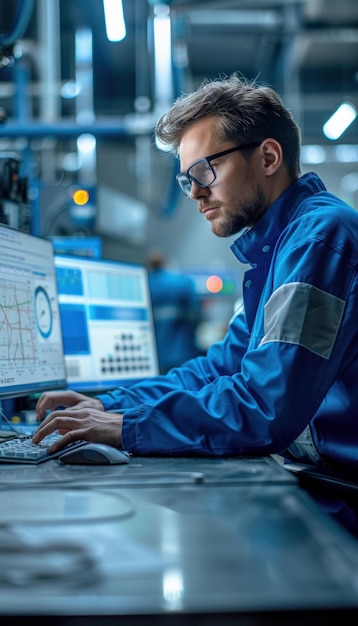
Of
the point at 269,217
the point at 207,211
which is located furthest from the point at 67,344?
the point at 269,217

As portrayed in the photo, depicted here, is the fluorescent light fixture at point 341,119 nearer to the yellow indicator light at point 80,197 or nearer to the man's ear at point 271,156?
the yellow indicator light at point 80,197

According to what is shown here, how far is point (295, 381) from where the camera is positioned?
4.17 feet

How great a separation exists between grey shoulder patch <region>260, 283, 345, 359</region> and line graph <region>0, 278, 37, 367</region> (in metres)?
0.60

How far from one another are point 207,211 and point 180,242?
→ 376 inches

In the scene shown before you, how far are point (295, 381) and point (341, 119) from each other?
21.0 feet

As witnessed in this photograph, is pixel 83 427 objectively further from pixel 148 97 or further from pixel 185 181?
pixel 148 97

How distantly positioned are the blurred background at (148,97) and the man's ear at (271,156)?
1484mm

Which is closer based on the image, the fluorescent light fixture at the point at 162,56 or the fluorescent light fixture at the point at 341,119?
the fluorescent light fixture at the point at 162,56

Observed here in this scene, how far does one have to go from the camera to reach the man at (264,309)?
4.27 feet

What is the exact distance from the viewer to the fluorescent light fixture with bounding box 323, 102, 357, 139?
22.7 feet

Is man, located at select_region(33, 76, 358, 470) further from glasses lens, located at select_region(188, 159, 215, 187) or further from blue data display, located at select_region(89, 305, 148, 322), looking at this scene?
blue data display, located at select_region(89, 305, 148, 322)

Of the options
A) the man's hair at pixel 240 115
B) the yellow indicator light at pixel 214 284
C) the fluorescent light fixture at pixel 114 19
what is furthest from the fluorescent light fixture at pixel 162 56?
the yellow indicator light at pixel 214 284

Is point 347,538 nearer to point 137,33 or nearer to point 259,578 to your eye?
point 259,578

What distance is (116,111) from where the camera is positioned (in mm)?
9805
